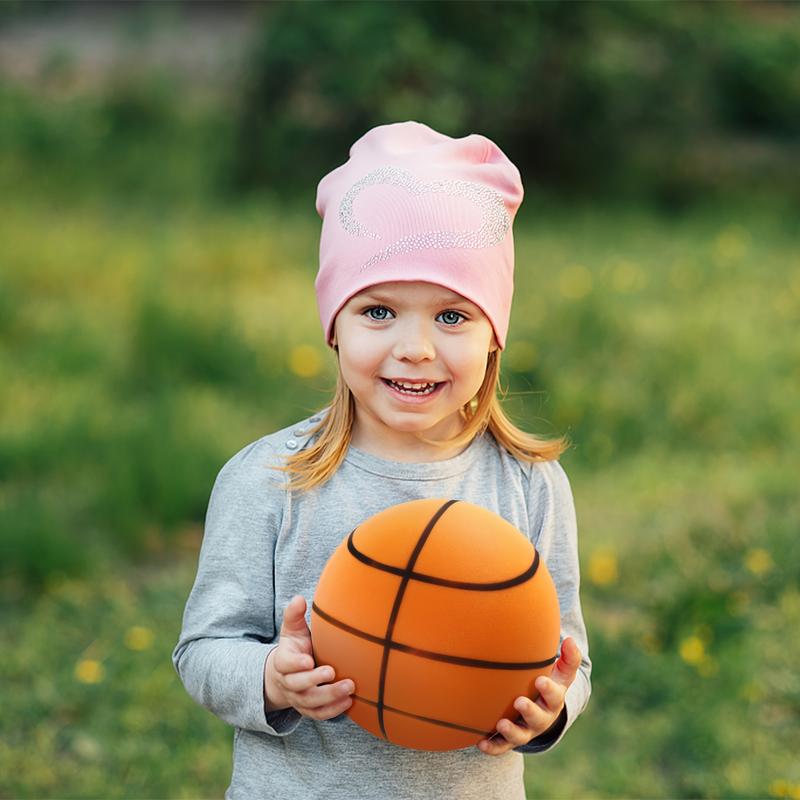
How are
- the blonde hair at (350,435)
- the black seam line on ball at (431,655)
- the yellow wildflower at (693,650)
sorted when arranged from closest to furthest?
the black seam line on ball at (431,655) → the blonde hair at (350,435) → the yellow wildflower at (693,650)

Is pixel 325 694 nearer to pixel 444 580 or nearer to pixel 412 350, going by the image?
pixel 444 580

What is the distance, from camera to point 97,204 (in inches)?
373

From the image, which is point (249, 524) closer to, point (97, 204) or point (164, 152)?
point (97, 204)

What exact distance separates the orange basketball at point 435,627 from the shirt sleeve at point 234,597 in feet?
0.61

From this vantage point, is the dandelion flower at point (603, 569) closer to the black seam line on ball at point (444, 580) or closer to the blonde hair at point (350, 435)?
the blonde hair at point (350, 435)

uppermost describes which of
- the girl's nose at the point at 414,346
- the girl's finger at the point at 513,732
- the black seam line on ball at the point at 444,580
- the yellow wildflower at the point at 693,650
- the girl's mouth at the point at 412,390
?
the girl's nose at the point at 414,346

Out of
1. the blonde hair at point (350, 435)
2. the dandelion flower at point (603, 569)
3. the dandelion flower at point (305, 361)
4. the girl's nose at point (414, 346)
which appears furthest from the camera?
the dandelion flower at point (305, 361)

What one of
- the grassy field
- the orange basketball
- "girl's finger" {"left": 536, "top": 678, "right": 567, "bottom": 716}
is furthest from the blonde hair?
the grassy field

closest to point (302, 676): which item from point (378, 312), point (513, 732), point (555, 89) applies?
point (513, 732)

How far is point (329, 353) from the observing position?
6254 millimetres

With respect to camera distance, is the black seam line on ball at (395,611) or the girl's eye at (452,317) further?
the girl's eye at (452,317)

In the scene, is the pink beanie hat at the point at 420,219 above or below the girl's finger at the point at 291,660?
above

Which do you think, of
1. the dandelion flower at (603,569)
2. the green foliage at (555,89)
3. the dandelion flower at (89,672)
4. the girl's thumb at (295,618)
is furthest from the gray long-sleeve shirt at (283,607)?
the green foliage at (555,89)

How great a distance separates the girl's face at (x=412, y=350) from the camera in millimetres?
1966
